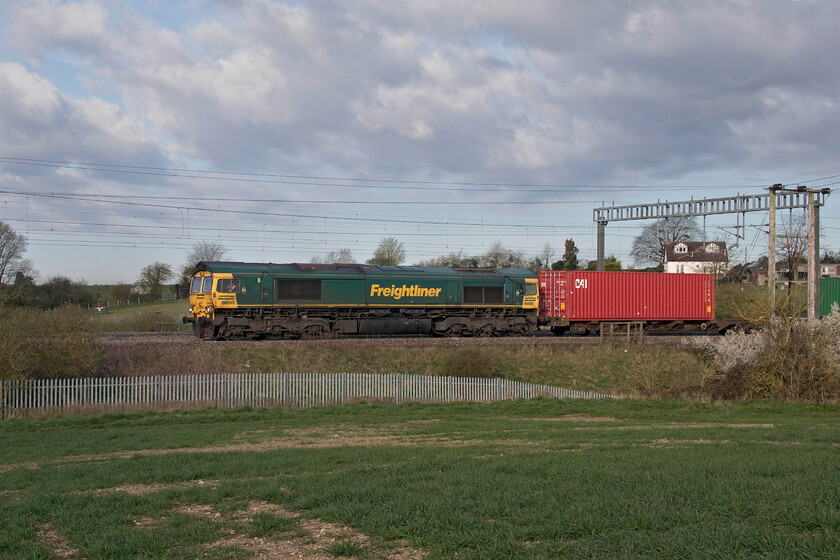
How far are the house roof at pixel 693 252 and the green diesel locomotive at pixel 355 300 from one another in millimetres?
38946

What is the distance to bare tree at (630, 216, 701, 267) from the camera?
7412 centimetres

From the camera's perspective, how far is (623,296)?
34.1 metres

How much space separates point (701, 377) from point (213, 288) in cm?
1902

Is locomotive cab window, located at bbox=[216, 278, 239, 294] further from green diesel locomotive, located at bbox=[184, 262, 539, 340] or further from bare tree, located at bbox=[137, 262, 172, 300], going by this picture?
bare tree, located at bbox=[137, 262, 172, 300]

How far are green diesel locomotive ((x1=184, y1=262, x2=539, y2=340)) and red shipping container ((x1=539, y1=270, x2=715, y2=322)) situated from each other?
4.07 feet

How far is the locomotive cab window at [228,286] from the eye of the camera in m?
28.1

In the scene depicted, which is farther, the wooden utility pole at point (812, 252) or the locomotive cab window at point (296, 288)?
the locomotive cab window at point (296, 288)

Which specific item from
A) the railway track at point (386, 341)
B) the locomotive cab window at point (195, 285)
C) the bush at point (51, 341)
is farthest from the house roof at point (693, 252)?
the bush at point (51, 341)

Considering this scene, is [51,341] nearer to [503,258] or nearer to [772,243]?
[772,243]

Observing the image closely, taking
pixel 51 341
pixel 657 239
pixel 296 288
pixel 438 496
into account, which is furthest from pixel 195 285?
pixel 657 239

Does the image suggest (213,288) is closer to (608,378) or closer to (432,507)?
(608,378)

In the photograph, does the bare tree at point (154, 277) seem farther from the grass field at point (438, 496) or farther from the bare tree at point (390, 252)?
the grass field at point (438, 496)

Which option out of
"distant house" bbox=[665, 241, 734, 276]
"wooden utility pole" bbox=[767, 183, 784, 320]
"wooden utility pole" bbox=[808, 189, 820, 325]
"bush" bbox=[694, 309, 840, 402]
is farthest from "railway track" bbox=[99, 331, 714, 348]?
"distant house" bbox=[665, 241, 734, 276]

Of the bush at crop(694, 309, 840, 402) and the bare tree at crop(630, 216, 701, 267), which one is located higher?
Result: the bare tree at crop(630, 216, 701, 267)
